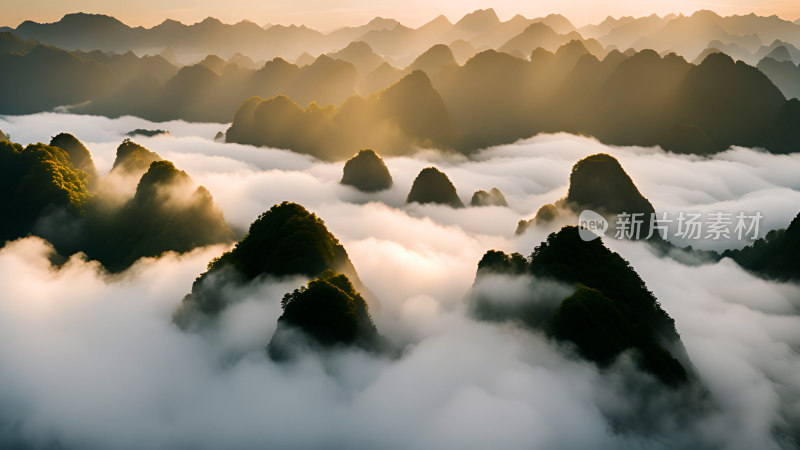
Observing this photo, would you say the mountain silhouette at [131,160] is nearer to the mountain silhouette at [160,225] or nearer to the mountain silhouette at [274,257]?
the mountain silhouette at [160,225]

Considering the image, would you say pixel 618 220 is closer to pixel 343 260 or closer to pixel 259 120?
pixel 343 260

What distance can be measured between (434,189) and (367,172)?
803 inches

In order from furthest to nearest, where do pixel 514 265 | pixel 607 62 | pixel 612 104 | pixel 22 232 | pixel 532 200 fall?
pixel 607 62
pixel 612 104
pixel 532 200
pixel 22 232
pixel 514 265

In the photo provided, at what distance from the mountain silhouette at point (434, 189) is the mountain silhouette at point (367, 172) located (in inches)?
612

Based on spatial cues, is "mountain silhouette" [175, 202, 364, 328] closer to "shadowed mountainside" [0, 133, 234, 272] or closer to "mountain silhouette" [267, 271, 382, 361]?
"mountain silhouette" [267, 271, 382, 361]

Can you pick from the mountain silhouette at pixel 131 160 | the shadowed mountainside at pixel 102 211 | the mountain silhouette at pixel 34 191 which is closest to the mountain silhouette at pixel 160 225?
the shadowed mountainside at pixel 102 211

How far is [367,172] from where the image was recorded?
11369 cm

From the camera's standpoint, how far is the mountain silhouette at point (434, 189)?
97938mm

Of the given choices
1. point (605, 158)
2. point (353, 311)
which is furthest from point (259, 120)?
point (353, 311)

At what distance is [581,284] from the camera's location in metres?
39.7

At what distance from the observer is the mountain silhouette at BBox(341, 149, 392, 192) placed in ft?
371

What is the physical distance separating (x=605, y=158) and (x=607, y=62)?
433 ft

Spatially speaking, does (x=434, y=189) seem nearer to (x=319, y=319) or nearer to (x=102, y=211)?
(x=102, y=211)

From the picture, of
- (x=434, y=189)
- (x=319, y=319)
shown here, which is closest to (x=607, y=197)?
(x=434, y=189)
